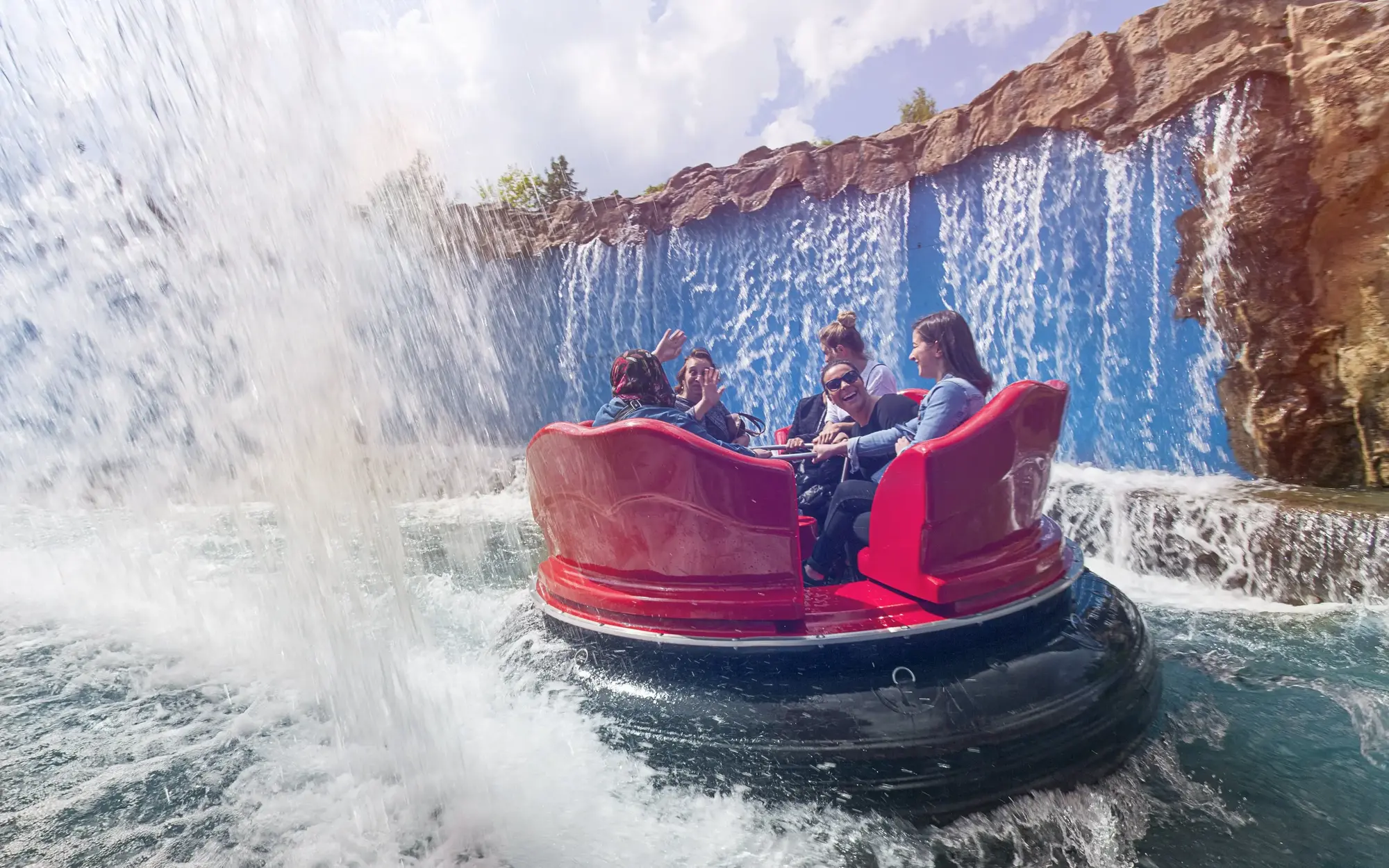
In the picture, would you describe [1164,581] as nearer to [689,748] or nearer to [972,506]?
[972,506]

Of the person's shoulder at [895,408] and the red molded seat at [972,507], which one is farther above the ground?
the person's shoulder at [895,408]

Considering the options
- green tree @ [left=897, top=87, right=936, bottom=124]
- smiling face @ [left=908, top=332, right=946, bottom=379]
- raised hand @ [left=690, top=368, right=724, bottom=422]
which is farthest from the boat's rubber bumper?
green tree @ [left=897, top=87, right=936, bottom=124]

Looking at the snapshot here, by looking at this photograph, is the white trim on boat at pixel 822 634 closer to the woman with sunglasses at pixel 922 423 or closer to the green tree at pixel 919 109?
the woman with sunglasses at pixel 922 423

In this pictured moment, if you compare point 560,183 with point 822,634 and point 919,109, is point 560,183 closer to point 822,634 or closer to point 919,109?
point 919,109

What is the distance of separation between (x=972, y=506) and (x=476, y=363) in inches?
721

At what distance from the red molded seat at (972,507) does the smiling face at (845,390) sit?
723mm

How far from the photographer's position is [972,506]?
2.44 metres

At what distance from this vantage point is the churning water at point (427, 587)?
223 cm

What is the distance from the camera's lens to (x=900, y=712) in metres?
2.23

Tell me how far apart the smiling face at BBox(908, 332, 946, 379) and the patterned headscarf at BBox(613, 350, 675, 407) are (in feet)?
3.34

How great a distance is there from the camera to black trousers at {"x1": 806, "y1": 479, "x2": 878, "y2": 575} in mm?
2977

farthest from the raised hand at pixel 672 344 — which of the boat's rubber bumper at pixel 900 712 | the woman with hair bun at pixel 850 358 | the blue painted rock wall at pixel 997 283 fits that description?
the blue painted rock wall at pixel 997 283

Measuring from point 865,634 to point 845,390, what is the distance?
1.21 meters

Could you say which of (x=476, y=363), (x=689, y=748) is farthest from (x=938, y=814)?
(x=476, y=363)
